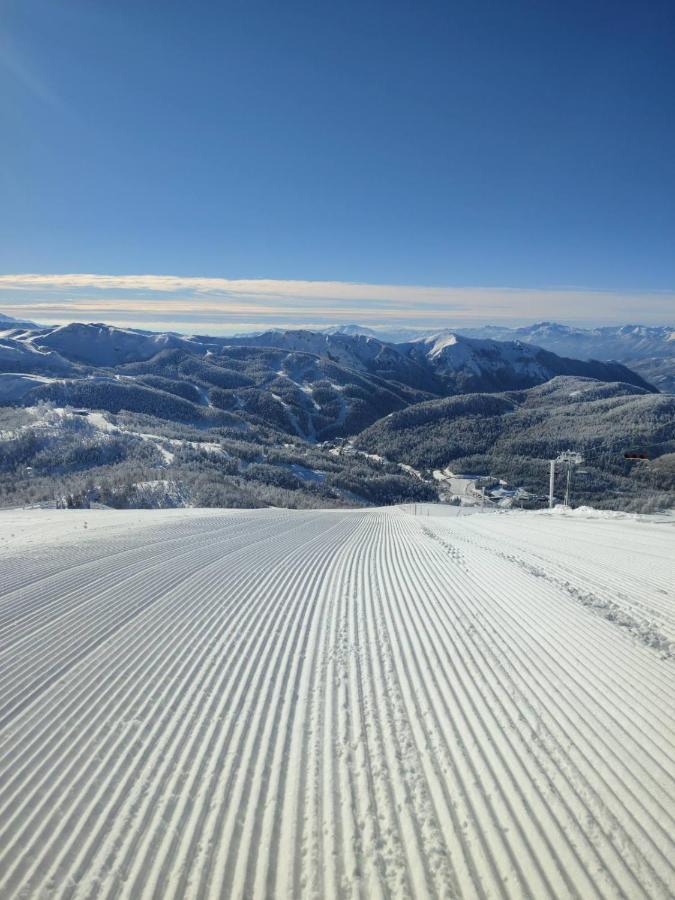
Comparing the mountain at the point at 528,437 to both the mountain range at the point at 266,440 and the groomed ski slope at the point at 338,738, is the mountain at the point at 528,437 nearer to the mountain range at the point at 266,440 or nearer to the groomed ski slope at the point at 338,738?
the mountain range at the point at 266,440

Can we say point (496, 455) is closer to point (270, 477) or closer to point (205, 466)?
point (270, 477)

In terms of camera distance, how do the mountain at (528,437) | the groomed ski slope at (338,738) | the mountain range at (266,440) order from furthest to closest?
the mountain at (528,437)
the mountain range at (266,440)
the groomed ski slope at (338,738)

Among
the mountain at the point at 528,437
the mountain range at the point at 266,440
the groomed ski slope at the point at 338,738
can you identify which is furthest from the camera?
the mountain at the point at 528,437

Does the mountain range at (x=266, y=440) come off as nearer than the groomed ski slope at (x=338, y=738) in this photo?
No

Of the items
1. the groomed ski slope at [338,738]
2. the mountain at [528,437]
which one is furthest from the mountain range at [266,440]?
the groomed ski slope at [338,738]

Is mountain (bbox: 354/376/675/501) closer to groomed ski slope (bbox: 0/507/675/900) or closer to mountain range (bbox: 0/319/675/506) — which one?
mountain range (bbox: 0/319/675/506)

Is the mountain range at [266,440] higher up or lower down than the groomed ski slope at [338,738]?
lower down

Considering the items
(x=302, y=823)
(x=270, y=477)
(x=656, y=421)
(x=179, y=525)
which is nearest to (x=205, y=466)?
(x=270, y=477)

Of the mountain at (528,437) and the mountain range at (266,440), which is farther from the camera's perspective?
the mountain at (528,437)

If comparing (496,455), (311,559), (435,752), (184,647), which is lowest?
(496,455)
